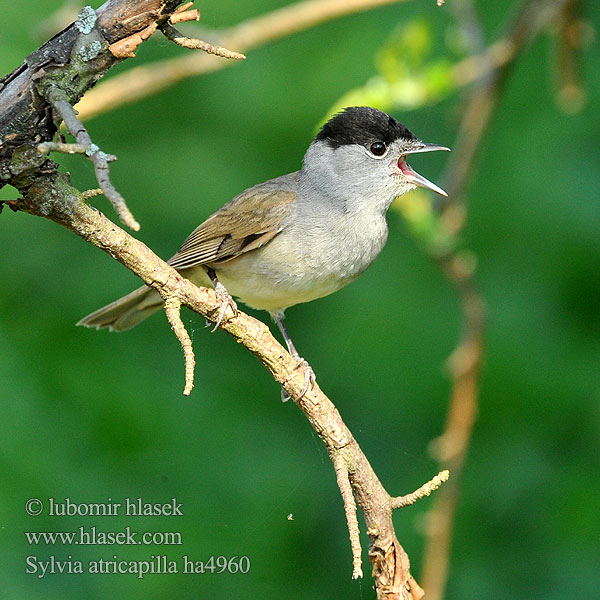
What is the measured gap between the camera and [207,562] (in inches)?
179

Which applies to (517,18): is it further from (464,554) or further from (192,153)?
(464,554)

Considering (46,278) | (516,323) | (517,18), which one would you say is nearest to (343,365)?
(516,323)

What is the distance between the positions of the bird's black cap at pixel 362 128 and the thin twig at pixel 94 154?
2033 millimetres

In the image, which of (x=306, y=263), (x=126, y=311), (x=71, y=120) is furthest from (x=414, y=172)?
(x=71, y=120)

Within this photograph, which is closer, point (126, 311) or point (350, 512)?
point (350, 512)

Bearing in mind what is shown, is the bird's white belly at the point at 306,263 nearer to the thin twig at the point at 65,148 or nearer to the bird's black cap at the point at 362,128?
the bird's black cap at the point at 362,128

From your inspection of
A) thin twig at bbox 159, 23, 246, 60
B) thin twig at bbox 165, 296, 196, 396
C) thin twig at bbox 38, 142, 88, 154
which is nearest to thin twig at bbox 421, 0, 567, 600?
thin twig at bbox 165, 296, 196, 396

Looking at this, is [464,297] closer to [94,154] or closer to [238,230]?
[238,230]

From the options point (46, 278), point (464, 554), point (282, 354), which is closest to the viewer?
point (282, 354)

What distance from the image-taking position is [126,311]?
3936 millimetres

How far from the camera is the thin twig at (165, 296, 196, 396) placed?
7.39ft

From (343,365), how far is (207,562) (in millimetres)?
1458

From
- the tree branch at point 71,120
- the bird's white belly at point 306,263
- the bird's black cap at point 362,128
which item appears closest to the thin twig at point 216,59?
the bird's black cap at point 362,128
